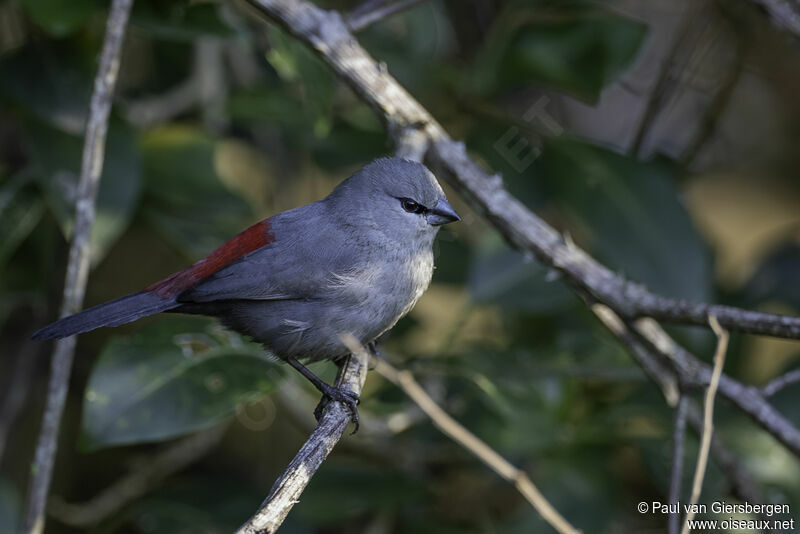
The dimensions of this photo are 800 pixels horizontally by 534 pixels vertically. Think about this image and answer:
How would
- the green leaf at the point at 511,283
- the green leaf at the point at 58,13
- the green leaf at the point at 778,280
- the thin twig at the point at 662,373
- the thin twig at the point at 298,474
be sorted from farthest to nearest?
1. the green leaf at the point at 778,280
2. the green leaf at the point at 511,283
3. the green leaf at the point at 58,13
4. the thin twig at the point at 662,373
5. the thin twig at the point at 298,474

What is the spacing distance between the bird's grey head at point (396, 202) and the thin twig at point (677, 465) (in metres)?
1.00

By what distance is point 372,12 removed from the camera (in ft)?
9.52

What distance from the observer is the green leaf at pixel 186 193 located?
147 inches

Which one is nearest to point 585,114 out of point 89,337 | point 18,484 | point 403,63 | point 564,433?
point 403,63

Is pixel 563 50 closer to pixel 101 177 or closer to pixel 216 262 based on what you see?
pixel 216 262

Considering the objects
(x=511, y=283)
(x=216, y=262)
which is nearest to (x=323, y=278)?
(x=216, y=262)

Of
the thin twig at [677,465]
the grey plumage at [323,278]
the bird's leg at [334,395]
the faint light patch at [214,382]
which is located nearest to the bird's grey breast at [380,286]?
the grey plumage at [323,278]

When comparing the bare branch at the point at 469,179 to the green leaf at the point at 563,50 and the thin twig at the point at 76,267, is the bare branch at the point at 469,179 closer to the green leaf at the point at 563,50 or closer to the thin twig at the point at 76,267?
the thin twig at the point at 76,267

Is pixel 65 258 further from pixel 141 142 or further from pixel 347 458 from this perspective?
pixel 347 458

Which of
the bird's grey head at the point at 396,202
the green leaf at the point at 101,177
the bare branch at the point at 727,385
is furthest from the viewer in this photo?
the green leaf at the point at 101,177

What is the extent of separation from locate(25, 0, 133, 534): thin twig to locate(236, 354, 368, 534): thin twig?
0.94 m

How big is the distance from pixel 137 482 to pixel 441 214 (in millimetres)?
2326

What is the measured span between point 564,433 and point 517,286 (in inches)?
27.6

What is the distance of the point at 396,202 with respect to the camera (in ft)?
10.0
